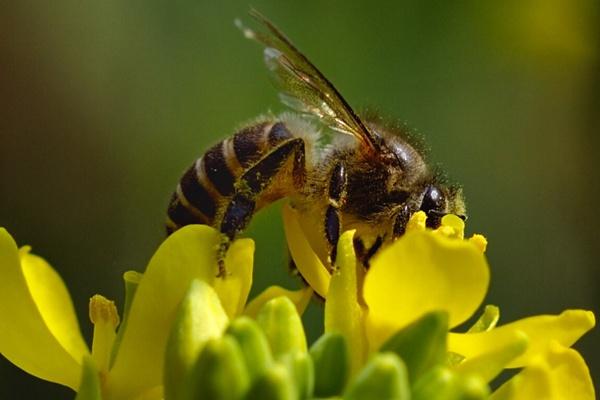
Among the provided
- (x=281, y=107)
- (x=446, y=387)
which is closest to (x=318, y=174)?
(x=446, y=387)

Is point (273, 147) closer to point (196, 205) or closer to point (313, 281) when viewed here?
point (196, 205)

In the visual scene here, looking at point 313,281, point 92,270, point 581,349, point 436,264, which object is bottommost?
point 581,349

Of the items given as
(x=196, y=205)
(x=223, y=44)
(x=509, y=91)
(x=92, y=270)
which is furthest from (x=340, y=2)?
(x=196, y=205)

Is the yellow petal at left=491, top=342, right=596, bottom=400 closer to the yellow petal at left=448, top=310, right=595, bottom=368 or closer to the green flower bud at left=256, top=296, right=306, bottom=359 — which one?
the yellow petal at left=448, top=310, right=595, bottom=368

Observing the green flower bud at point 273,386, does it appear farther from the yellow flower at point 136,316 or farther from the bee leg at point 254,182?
the bee leg at point 254,182

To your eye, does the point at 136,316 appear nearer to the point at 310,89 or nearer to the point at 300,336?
the point at 300,336

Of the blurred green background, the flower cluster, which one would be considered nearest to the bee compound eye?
the flower cluster
